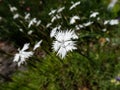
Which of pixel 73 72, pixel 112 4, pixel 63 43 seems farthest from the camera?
pixel 112 4

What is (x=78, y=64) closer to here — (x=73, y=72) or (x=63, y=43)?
(x=73, y=72)

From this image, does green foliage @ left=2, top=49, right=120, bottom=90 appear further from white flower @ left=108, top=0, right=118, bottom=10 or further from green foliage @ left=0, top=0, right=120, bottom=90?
white flower @ left=108, top=0, right=118, bottom=10

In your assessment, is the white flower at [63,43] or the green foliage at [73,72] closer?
the white flower at [63,43]

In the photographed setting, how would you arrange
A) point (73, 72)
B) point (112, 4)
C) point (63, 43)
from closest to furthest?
point (63, 43), point (73, 72), point (112, 4)

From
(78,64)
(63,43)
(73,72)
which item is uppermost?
(78,64)

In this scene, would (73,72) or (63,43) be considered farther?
(73,72)

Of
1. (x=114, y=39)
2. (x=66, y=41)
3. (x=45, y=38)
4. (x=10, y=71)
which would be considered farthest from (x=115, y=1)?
(x=66, y=41)

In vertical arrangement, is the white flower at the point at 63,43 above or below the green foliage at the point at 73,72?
below

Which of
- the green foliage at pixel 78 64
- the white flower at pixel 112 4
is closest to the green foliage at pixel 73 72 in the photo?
the green foliage at pixel 78 64

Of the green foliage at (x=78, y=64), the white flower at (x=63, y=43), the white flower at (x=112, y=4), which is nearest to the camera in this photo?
the white flower at (x=63, y=43)

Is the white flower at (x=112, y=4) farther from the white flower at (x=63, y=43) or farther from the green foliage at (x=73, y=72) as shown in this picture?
the white flower at (x=63, y=43)

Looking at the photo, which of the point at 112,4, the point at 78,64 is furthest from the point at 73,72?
the point at 112,4

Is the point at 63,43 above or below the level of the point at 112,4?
below
